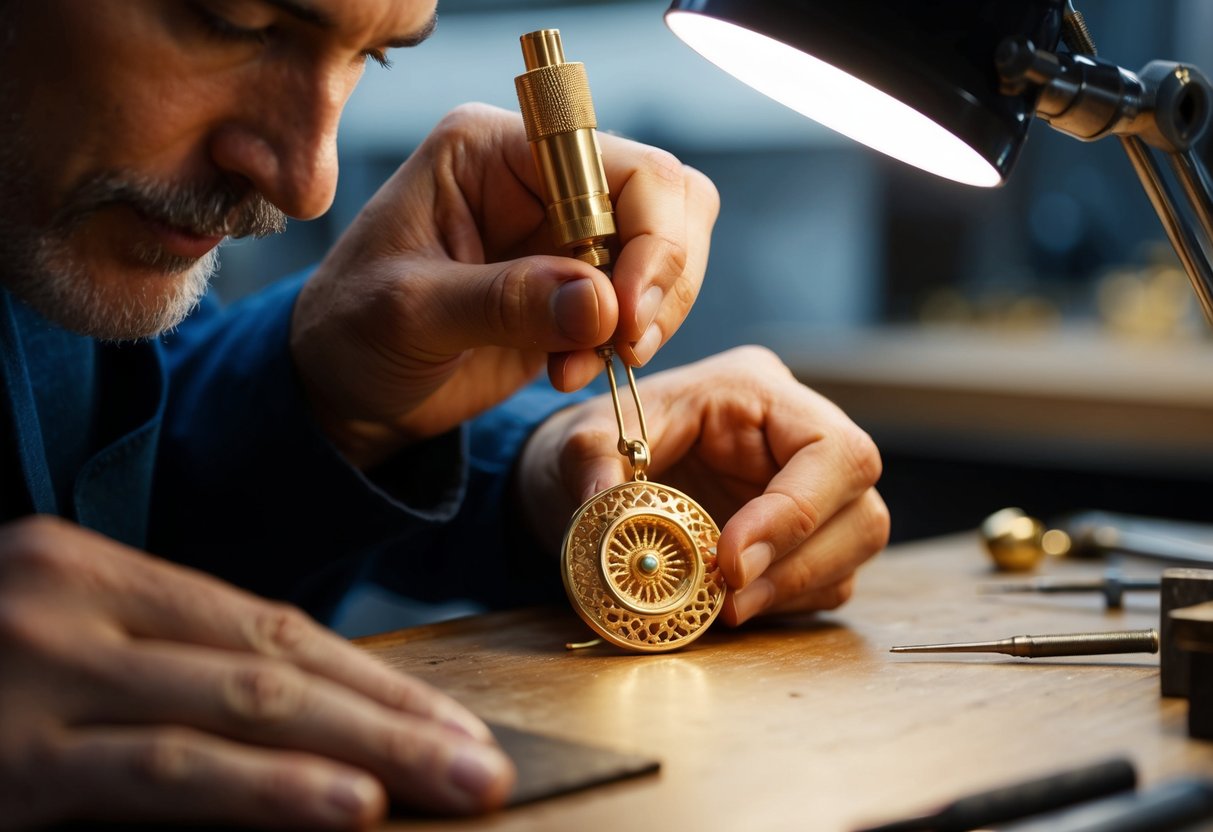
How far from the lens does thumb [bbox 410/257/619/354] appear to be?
1025 millimetres

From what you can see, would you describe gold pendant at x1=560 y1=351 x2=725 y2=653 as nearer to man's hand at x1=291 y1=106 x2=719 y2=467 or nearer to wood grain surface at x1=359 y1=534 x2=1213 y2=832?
wood grain surface at x1=359 y1=534 x2=1213 y2=832

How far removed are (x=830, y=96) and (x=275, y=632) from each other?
23.7 inches

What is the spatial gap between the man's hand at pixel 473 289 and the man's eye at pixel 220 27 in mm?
254

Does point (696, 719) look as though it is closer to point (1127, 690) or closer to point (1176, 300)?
point (1127, 690)

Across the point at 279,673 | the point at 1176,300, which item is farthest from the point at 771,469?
the point at 1176,300

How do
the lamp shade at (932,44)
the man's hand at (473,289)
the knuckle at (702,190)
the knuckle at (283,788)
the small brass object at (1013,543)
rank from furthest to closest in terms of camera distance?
1. the small brass object at (1013,543)
2. the knuckle at (702,190)
3. the man's hand at (473,289)
4. the lamp shade at (932,44)
5. the knuckle at (283,788)

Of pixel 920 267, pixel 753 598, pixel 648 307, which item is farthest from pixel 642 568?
pixel 920 267

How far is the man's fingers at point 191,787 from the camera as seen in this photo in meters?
0.62

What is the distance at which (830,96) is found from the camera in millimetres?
1040

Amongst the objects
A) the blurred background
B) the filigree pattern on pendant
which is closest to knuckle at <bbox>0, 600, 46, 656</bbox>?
the filigree pattern on pendant

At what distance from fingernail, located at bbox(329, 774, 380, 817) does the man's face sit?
1.72ft

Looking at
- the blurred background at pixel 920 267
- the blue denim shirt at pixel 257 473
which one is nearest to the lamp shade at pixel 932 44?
the blue denim shirt at pixel 257 473

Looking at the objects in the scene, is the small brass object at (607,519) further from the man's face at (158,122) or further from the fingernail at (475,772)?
the fingernail at (475,772)

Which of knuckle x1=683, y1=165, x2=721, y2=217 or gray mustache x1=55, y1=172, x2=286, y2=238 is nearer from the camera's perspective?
gray mustache x1=55, y1=172, x2=286, y2=238
